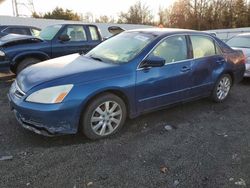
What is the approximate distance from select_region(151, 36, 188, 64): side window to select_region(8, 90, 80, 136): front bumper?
5.60 ft

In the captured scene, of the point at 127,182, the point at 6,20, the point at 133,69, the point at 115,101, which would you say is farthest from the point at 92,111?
the point at 6,20

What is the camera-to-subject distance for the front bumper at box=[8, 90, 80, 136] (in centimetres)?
367

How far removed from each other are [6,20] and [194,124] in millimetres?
18989

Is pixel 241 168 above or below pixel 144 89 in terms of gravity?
below

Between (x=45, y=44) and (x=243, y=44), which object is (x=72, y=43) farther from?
(x=243, y=44)

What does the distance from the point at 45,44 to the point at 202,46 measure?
430 centimetres

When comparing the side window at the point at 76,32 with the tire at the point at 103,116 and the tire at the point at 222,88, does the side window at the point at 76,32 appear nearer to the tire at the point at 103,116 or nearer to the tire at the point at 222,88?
the tire at the point at 222,88

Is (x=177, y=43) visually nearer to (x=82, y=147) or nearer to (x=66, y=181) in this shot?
(x=82, y=147)

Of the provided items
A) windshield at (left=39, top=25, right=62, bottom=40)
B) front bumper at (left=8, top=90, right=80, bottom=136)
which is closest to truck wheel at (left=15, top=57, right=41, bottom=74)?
windshield at (left=39, top=25, right=62, bottom=40)

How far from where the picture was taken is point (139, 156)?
3.77 metres

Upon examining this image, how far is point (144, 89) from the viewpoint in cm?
447

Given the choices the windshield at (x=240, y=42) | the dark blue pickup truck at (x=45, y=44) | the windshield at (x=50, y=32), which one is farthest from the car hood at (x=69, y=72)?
the windshield at (x=240, y=42)

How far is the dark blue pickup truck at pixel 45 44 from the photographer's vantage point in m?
7.23

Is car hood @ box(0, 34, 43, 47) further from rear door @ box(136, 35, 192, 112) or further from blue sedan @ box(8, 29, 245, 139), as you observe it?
rear door @ box(136, 35, 192, 112)
